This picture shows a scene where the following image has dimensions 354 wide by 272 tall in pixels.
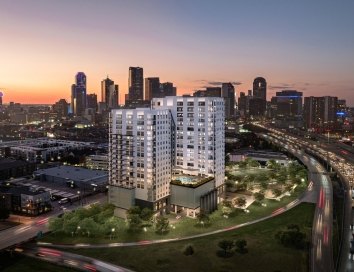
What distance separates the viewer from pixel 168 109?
80.4m

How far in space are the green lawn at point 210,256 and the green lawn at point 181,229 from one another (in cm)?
383

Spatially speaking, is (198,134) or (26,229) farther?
(198,134)

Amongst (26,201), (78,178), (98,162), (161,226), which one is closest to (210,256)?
(161,226)

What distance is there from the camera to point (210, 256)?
173ft

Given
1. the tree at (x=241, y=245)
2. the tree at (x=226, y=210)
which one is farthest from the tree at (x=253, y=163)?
the tree at (x=241, y=245)

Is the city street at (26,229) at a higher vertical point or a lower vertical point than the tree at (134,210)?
lower

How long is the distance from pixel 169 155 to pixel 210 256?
1192 inches

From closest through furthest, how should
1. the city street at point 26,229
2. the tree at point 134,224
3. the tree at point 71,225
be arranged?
1. the city street at point 26,229
2. the tree at point 71,225
3. the tree at point 134,224

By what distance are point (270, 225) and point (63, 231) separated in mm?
39536

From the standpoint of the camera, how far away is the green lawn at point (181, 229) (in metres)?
59.6

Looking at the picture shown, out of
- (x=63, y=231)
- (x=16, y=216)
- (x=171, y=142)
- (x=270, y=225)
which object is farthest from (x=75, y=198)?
(x=270, y=225)

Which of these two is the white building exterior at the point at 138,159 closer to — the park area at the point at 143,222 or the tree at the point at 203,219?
the park area at the point at 143,222

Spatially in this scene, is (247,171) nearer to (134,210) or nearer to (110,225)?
(134,210)

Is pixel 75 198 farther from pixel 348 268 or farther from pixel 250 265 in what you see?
pixel 348 268
